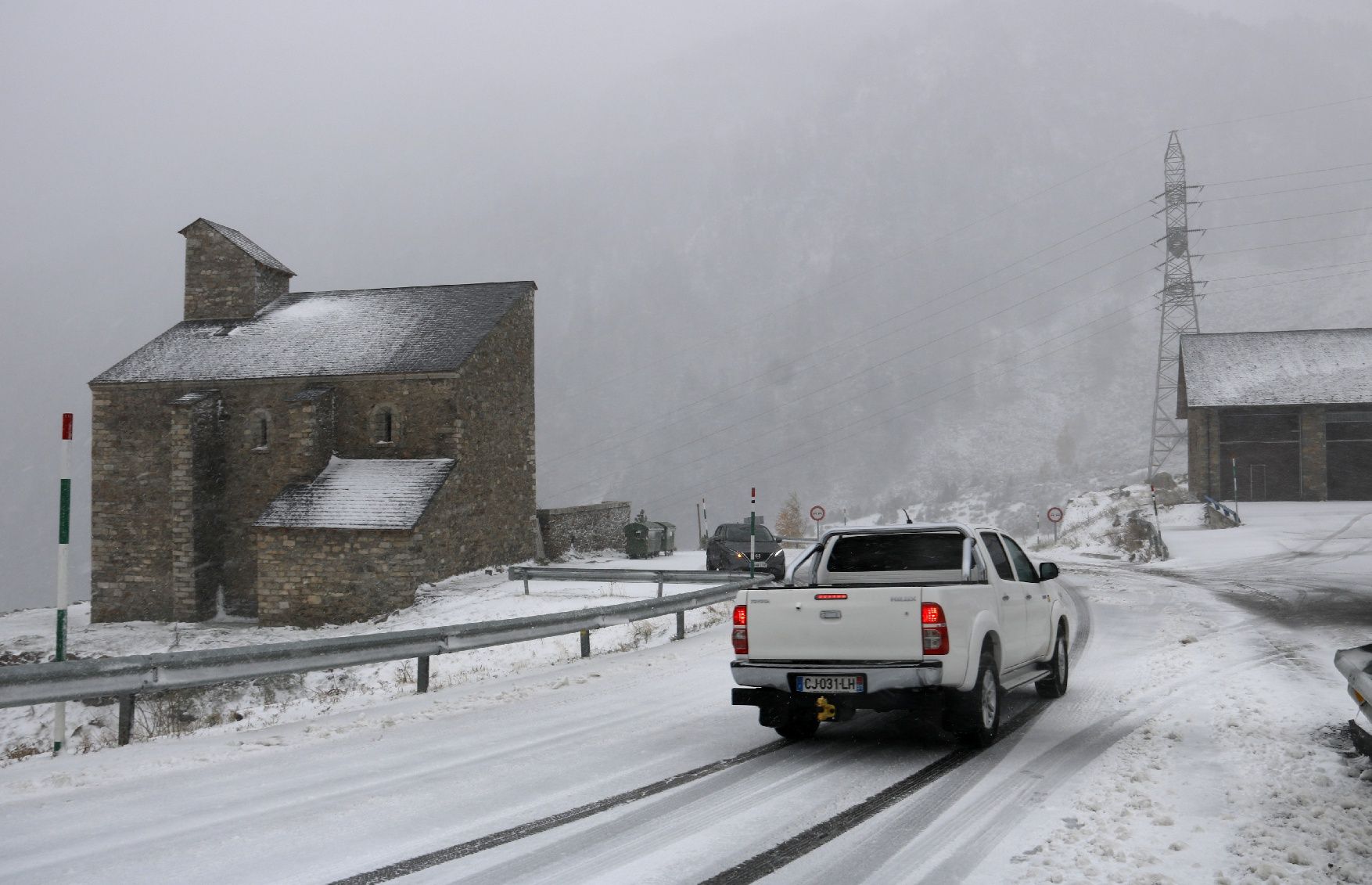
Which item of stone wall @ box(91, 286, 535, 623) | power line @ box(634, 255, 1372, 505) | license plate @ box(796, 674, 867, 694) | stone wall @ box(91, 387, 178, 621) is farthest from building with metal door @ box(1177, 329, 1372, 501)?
power line @ box(634, 255, 1372, 505)

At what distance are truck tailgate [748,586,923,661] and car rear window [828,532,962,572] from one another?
4.72 ft

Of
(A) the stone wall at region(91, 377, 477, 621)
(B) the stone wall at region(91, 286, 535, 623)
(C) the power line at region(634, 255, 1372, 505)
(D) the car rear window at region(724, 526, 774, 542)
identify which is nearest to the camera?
(D) the car rear window at region(724, 526, 774, 542)

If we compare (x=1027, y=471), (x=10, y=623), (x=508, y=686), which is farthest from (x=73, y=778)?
(x=1027, y=471)

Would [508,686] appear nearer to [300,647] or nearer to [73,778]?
[300,647]

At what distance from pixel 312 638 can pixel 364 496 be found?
4.76m

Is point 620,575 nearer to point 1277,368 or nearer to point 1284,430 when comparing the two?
→ point 1284,430

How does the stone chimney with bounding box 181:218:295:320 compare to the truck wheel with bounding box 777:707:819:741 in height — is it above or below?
above

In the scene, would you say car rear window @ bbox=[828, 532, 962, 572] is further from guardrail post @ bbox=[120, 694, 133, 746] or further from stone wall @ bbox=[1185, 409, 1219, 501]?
stone wall @ bbox=[1185, 409, 1219, 501]

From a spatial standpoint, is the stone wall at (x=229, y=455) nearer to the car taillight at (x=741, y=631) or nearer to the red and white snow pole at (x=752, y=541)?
the red and white snow pole at (x=752, y=541)

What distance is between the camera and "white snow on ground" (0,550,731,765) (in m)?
12.1

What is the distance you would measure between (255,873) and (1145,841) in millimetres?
4574

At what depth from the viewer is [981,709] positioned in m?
7.29

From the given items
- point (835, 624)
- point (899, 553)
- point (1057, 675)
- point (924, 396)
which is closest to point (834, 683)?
point (835, 624)

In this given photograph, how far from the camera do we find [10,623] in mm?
32312
